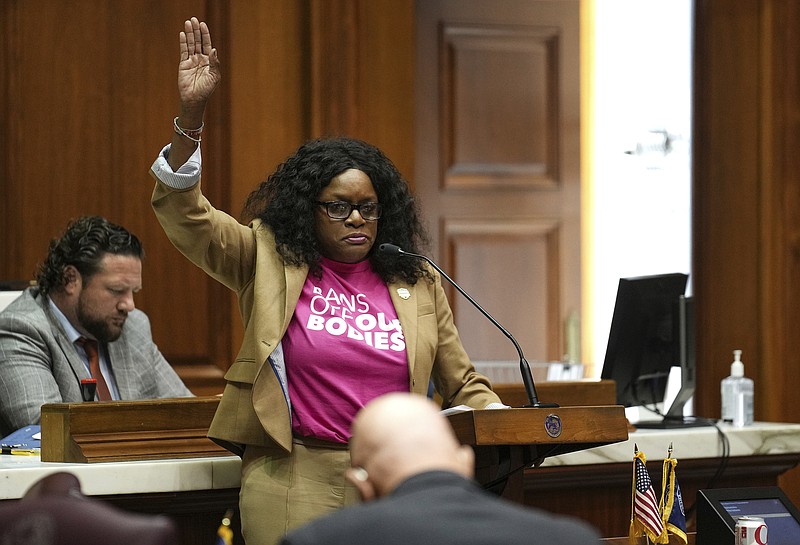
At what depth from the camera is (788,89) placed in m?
4.93

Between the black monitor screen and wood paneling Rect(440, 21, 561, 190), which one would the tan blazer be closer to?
the black monitor screen

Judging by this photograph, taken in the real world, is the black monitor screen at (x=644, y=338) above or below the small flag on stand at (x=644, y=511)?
above

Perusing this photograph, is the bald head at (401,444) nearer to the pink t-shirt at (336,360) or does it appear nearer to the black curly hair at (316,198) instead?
the pink t-shirt at (336,360)

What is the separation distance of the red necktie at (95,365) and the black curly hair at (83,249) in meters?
0.18

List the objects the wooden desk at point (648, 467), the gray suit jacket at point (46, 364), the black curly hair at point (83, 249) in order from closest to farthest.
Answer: the wooden desk at point (648, 467), the gray suit jacket at point (46, 364), the black curly hair at point (83, 249)

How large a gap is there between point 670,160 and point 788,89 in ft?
1.88

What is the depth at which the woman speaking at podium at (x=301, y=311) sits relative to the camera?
7.97 ft

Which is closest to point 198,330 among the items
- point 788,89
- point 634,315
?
point 634,315

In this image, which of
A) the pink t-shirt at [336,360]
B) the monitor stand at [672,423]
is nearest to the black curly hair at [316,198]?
the pink t-shirt at [336,360]

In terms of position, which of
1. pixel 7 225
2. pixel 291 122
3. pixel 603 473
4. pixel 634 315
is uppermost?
pixel 291 122

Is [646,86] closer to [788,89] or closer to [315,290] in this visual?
[788,89]

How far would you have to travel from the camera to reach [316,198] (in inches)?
104

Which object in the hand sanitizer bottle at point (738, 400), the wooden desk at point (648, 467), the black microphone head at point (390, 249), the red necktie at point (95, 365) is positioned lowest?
the wooden desk at point (648, 467)

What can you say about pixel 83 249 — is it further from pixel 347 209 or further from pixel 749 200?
pixel 749 200
